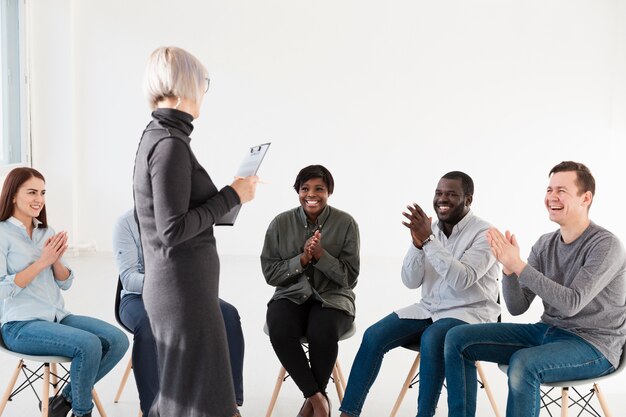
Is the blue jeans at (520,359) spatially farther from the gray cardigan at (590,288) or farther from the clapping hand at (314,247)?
the clapping hand at (314,247)

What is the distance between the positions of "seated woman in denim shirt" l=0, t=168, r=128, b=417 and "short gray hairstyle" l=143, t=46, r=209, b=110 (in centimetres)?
106

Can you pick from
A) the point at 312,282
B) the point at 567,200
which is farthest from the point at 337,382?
the point at 567,200

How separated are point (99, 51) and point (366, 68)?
2822 mm

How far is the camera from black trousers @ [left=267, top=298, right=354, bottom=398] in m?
3.26

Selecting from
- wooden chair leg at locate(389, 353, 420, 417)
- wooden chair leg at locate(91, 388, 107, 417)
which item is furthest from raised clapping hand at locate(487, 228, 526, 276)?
wooden chair leg at locate(91, 388, 107, 417)

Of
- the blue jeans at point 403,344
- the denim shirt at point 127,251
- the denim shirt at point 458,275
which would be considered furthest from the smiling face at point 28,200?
the denim shirt at point 458,275

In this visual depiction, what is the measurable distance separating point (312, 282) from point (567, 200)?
1.29m

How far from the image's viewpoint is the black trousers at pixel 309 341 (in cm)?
326

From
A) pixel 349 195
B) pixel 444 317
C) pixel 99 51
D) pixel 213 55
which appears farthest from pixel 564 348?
pixel 99 51

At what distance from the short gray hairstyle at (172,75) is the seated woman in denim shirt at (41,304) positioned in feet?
3.48

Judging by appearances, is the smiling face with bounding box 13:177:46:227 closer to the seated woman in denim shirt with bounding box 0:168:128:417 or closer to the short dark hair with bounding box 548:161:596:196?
the seated woman in denim shirt with bounding box 0:168:128:417

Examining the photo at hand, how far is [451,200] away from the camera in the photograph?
3.35m

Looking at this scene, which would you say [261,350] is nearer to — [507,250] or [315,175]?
[315,175]

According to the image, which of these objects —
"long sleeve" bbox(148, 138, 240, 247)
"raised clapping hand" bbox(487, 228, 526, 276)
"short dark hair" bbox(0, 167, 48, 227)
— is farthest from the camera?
"short dark hair" bbox(0, 167, 48, 227)
